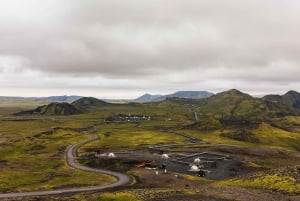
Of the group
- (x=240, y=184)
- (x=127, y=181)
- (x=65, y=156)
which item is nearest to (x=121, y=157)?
(x=65, y=156)

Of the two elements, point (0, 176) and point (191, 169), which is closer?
point (0, 176)

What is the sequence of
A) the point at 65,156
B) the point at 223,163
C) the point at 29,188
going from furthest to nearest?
the point at 65,156 → the point at 223,163 → the point at 29,188

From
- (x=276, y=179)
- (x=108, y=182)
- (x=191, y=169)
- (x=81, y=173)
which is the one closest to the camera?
(x=276, y=179)

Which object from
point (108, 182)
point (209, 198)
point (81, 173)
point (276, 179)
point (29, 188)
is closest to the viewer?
point (209, 198)

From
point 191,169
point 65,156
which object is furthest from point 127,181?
point 65,156

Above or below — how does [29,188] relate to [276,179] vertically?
below

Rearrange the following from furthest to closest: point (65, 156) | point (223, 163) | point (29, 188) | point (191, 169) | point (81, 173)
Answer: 1. point (65, 156)
2. point (223, 163)
3. point (191, 169)
4. point (81, 173)
5. point (29, 188)

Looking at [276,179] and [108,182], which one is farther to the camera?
[108,182]

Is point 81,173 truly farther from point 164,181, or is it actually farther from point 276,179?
point 276,179

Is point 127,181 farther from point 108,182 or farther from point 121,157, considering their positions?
point 121,157
